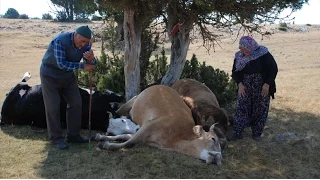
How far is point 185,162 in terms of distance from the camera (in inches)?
209

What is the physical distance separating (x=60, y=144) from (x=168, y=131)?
1.66m

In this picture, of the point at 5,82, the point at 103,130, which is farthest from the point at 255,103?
the point at 5,82

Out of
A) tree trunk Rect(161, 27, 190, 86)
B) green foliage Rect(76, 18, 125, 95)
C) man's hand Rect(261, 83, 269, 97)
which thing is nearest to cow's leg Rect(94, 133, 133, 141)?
man's hand Rect(261, 83, 269, 97)

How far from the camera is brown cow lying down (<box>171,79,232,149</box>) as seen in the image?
7233 mm

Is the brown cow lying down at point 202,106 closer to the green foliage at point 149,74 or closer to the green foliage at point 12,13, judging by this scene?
the green foliage at point 149,74

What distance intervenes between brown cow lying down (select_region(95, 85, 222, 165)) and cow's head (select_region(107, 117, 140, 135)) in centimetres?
18

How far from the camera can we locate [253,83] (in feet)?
21.5

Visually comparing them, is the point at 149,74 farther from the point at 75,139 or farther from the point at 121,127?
the point at 75,139

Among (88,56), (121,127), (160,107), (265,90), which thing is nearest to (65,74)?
(88,56)

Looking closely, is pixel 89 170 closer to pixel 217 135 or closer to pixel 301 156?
pixel 217 135

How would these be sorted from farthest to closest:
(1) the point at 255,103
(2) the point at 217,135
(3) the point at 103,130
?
(3) the point at 103,130 → (1) the point at 255,103 → (2) the point at 217,135

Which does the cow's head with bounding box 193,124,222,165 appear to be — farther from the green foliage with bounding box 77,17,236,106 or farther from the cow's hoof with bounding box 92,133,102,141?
the green foliage with bounding box 77,17,236,106

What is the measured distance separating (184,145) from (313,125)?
11.5 ft

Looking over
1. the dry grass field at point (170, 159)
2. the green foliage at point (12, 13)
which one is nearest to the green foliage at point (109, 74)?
the dry grass field at point (170, 159)
